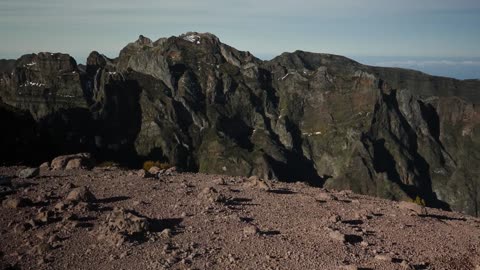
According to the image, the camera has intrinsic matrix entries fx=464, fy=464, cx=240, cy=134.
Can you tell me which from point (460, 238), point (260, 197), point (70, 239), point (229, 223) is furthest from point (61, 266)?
point (460, 238)

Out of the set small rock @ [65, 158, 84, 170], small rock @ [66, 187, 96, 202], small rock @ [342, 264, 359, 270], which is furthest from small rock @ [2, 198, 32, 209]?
small rock @ [342, 264, 359, 270]

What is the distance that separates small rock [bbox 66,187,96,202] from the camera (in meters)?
25.8

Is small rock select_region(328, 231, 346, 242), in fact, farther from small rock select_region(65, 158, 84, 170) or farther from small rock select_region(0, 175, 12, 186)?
small rock select_region(65, 158, 84, 170)

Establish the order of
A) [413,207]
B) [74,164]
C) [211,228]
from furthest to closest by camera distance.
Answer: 1. [74,164]
2. [413,207]
3. [211,228]

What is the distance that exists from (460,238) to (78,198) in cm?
2091

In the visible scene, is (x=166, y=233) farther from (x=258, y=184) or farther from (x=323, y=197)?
(x=323, y=197)

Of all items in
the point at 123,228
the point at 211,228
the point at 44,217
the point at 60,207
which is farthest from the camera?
the point at 60,207

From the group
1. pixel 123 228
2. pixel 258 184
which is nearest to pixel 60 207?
pixel 123 228

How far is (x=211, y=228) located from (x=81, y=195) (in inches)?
315

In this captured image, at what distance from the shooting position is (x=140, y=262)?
19766 mm

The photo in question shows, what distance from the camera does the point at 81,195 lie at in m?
26.1

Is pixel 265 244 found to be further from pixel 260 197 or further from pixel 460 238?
pixel 460 238

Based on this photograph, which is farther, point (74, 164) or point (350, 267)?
point (74, 164)

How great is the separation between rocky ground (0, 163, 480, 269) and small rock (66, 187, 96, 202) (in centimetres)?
7
